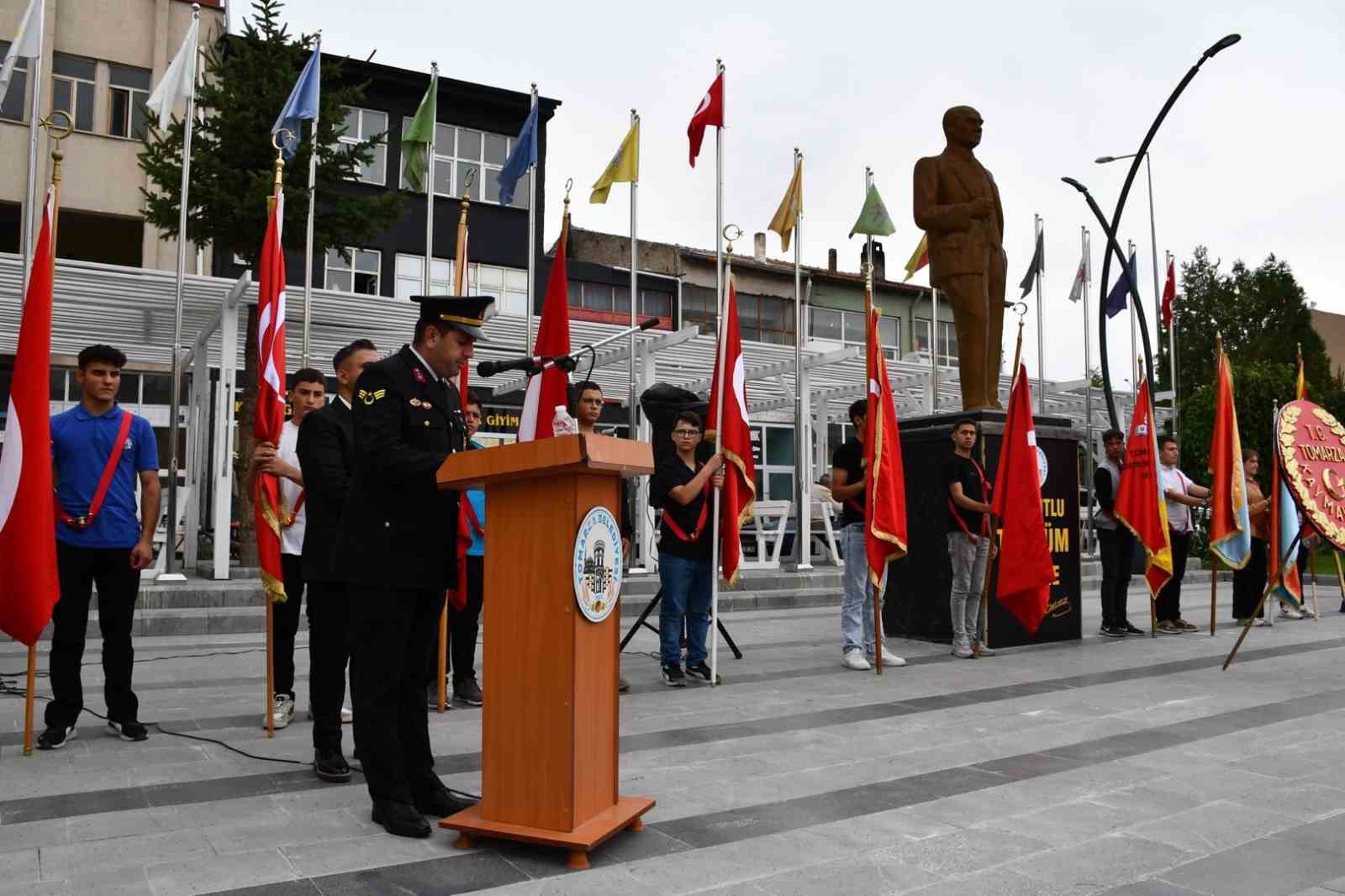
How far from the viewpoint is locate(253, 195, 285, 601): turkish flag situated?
5562 millimetres

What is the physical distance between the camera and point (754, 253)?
4922 cm

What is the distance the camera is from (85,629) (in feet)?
17.7

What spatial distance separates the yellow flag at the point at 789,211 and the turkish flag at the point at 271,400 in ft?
35.9

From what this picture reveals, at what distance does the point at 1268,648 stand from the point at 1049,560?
99.2 inches

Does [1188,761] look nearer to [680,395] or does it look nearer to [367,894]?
[367,894]

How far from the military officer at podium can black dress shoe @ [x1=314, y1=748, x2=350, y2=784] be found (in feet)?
2.19

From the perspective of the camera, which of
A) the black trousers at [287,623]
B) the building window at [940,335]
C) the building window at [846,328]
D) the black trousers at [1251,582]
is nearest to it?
the black trousers at [287,623]

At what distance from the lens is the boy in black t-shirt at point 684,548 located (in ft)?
24.2

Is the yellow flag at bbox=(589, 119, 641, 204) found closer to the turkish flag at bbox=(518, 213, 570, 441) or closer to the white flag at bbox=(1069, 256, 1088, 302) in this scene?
the turkish flag at bbox=(518, 213, 570, 441)

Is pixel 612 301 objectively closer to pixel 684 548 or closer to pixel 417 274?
pixel 417 274

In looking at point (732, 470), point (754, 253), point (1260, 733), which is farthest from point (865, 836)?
point (754, 253)

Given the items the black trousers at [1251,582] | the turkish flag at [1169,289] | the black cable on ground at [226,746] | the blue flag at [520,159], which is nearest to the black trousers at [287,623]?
the black cable on ground at [226,746]

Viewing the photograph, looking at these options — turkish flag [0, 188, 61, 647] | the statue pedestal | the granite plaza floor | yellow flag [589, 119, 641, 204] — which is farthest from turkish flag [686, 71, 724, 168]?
turkish flag [0, 188, 61, 647]

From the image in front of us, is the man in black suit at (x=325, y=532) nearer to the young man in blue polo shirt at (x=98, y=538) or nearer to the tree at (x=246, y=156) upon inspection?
the young man in blue polo shirt at (x=98, y=538)
